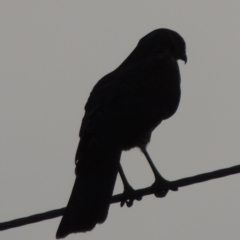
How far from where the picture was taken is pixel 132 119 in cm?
668

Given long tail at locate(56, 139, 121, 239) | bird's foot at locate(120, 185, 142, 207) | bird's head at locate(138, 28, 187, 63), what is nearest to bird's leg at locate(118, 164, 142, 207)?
bird's foot at locate(120, 185, 142, 207)

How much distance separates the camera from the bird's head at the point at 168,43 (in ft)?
28.3

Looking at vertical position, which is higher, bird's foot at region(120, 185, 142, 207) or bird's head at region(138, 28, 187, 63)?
bird's head at region(138, 28, 187, 63)

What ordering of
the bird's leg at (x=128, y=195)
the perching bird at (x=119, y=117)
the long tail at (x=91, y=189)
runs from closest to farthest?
the long tail at (x=91, y=189), the perching bird at (x=119, y=117), the bird's leg at (x=128, y=195)

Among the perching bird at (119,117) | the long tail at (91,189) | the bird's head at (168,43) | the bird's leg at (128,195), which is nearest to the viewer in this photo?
the long tail at (91,189)

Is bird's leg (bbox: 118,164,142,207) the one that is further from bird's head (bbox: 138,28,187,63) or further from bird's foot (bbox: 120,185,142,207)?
bird's head (bbox: 138,28,187,63)

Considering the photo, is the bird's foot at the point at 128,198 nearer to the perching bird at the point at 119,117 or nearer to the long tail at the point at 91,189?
the perching bird at the point at 119,117

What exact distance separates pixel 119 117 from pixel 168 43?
2273mm

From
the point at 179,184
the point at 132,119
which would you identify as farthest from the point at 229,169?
the point at 132,119

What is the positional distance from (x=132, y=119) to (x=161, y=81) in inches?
43.2

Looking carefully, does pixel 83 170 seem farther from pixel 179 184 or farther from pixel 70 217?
pixel 179 184

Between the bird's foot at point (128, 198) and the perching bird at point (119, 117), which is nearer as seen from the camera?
the perching bird at point (119, 117)

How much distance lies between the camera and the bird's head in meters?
8.62

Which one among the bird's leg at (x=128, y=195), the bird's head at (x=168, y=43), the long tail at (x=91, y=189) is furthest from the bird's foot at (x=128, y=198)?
the bird's head at (x=168, y=43)
